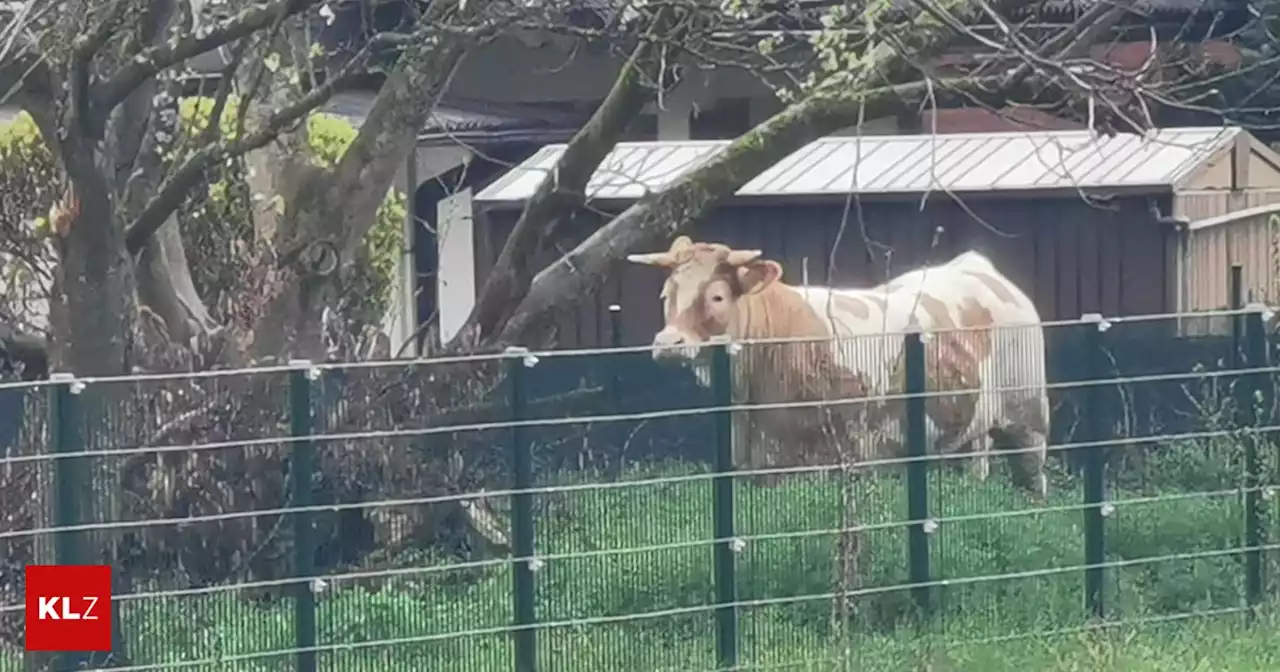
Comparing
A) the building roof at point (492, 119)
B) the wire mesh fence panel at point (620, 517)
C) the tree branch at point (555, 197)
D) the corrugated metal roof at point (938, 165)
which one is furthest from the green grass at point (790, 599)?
the building roof at point (492, 119)

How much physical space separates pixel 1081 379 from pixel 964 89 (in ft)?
4.89

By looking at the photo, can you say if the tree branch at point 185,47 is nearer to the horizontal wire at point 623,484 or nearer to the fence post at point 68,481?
the fence post at point 68,481

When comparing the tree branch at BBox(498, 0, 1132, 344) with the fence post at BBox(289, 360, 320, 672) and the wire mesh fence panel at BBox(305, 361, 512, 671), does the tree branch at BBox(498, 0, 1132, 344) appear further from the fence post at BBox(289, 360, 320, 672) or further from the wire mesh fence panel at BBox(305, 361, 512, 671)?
the fence post at BBox(289, 360, 320, 672)

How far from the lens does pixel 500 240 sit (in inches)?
666

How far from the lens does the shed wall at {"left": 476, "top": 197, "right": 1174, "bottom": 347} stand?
611 inches


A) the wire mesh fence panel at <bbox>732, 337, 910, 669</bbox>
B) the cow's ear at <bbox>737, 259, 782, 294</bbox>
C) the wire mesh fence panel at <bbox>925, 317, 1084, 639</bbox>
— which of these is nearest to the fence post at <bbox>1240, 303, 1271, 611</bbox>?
the wire mesh fence panel at <bbox>925, 317, 1084, 639</bbox>

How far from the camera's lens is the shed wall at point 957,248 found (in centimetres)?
1552

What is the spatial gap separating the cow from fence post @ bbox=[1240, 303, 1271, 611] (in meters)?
0.91

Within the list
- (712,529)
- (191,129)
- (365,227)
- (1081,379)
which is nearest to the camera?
(712,529)

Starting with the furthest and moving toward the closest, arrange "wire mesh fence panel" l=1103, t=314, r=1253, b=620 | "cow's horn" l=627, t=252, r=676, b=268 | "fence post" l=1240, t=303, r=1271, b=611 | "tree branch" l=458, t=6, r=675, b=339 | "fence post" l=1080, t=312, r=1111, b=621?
"cow's horn" l=627, t=252, r=676, b=268
"tree branch" l=458, t=6, r=675, b=339
"fence post" l=1240, t=303, r=1271, b=611
"wire mesh fence panel" l=1103, t=314, r=1253, b=620
"fence post" l=1080, t=312, r=1111, b=621

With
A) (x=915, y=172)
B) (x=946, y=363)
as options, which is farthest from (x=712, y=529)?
(x=915, y=172)

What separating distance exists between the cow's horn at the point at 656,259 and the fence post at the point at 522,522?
119 inches

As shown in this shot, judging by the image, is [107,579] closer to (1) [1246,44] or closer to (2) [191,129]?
(2) [191,129]

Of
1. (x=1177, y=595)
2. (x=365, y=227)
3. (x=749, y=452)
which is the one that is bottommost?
(x=1177, y=595)
